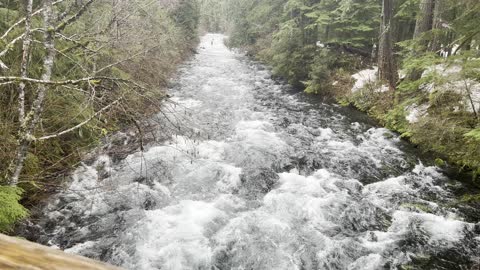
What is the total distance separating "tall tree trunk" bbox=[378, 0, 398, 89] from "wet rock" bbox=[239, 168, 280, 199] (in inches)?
321

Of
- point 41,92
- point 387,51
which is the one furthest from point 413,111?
point 41,92

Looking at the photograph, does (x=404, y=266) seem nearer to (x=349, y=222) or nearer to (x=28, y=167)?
(x=349, y=222)

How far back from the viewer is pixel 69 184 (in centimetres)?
693

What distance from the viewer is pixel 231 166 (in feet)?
28.1

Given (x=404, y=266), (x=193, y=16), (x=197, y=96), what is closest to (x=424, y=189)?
(x=404, y=266)

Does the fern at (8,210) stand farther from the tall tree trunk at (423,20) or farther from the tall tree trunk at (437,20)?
the tall tree trunk at (423,20)

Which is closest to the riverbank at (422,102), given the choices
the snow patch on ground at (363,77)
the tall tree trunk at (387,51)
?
the snow patch on ground at (363,77)

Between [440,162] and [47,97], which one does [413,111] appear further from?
[47,97]

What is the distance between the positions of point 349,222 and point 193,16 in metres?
28.5

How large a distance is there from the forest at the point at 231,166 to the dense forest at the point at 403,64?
79 mm

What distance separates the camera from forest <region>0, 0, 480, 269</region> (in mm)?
5254

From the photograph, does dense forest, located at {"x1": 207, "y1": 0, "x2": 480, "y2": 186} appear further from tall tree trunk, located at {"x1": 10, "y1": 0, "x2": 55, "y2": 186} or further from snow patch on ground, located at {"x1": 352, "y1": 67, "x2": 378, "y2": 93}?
tall tree trunk, located at {"x1": 10, "y1": 0, "x2": 55, "y2": 186}

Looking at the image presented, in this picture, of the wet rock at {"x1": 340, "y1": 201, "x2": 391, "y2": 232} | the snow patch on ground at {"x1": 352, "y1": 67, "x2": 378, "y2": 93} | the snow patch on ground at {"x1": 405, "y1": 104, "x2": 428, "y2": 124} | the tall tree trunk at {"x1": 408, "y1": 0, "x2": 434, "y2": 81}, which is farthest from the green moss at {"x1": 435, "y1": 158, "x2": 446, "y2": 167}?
the snow patch on ground at {"x1": 352, "y1": 67, "x2": 378, "y2": 93}

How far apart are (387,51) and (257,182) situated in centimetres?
955
